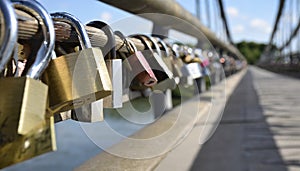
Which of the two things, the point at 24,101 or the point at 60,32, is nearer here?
the point at 24,101

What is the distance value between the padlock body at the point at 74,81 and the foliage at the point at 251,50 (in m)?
55.3

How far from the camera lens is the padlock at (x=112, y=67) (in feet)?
2.11

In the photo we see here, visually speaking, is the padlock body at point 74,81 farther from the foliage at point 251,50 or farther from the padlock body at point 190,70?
the foliage at point 251,50

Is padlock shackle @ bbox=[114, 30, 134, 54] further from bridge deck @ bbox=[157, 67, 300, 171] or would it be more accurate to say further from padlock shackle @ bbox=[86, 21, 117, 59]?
bridge deck @ bbox=[157, 67, 300, 171]

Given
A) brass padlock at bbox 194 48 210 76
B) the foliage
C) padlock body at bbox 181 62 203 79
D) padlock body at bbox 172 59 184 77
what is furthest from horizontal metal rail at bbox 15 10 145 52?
the foliage

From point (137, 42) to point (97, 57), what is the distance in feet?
1.17

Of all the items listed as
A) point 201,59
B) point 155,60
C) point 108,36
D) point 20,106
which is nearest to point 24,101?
point 20,106

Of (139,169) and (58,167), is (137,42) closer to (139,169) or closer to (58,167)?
(139,169)

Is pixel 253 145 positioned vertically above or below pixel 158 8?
below

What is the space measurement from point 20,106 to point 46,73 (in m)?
0.11

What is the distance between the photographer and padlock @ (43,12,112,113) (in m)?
0.45

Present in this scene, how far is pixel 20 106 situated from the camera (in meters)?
0.36

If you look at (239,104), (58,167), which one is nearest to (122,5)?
(58,167)

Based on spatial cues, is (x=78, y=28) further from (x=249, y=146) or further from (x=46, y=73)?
(x=249, y=146)
